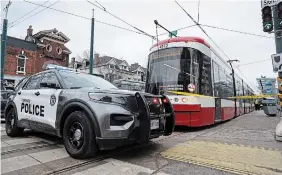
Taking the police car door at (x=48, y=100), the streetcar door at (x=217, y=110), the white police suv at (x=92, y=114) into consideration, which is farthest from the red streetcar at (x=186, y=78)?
the police car door at (x=48, y=100)

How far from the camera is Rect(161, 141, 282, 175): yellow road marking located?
394 centimetres

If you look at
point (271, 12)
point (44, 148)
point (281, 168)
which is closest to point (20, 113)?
point (44, 148)

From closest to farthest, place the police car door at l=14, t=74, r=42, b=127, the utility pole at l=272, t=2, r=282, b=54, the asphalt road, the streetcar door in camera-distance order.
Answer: the asphalt road, the police car door at l=14, t=74, r=42, b=127, the utility pole at l=272, t=2, r=282, b=54, the streetcar door

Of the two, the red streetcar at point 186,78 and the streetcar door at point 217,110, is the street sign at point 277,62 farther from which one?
the streetcar door at point 217,110

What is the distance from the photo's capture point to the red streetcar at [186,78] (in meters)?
8.09

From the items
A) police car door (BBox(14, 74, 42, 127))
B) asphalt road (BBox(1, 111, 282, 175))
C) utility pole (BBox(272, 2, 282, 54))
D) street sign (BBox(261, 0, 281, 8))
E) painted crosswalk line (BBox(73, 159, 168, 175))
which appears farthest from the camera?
street sign (BBox(261, 0, 281, 8))

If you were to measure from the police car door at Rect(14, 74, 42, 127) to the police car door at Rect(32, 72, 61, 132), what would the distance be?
39 cm

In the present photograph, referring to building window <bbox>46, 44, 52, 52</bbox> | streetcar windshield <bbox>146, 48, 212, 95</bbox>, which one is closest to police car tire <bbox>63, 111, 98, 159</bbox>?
streetcar windshield <bbox>146, 48, 212, 95</bbox>

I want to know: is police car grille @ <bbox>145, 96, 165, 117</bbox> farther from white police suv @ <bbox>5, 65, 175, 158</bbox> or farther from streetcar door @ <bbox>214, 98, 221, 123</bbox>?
streetcar door @ <bbox>214, 98, 221, 123</bbox>

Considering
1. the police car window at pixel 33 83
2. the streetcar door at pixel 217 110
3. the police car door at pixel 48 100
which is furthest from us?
the streetcar door at pixel 217 110

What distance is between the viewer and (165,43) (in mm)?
8977

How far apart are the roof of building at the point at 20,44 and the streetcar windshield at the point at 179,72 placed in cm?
2648

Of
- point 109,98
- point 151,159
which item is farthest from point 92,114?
point 151,159

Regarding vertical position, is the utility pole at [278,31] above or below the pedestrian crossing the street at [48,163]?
above
